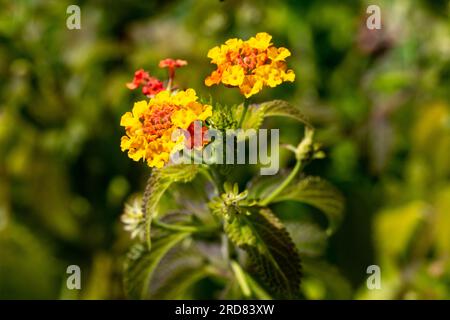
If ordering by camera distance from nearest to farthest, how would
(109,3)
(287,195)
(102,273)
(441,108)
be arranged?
(287,195) → (102,273) → (441,108) → (109,3)

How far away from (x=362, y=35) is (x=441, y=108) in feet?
0.73

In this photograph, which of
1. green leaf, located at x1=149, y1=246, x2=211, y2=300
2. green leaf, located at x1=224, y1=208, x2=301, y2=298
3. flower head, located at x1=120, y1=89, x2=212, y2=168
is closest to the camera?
flower head, located at x1=120, y1=89, x2=212, y2=168

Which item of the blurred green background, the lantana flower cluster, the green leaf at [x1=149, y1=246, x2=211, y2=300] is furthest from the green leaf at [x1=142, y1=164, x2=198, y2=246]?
the blurred green background

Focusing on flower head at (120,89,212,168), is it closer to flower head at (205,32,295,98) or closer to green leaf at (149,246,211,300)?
flower head at (205,32,295,98)

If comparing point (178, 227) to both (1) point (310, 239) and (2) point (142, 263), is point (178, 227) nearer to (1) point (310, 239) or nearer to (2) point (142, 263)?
(2) point (142, 263)

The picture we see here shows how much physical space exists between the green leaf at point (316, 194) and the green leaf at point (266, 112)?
0.10 m

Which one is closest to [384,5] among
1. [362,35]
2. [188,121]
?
[362,35]

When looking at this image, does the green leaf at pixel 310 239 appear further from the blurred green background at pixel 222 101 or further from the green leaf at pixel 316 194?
the blurred green background at pixel 222 101

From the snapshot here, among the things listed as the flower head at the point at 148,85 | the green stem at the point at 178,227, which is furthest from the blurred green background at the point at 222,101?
the flower head at the point at 148,85

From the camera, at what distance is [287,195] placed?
89 centimetres

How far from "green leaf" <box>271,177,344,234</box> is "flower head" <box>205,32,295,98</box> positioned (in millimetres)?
180

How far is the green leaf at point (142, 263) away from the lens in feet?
2.91

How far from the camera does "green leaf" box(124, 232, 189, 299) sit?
89cm

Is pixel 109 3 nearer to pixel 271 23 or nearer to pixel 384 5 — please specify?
pixel 271 23
